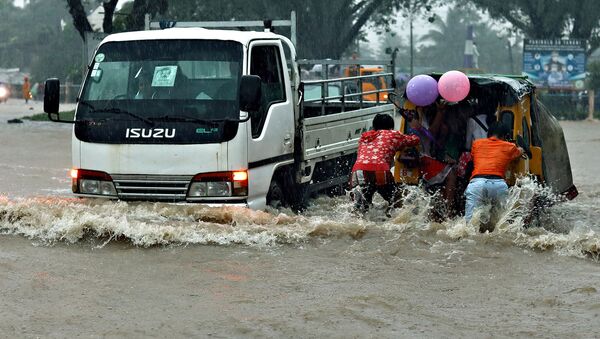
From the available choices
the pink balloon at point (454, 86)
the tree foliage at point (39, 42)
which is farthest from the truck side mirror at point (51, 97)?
the tree foliage at point (39, 42)

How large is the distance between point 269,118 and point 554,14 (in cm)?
4255

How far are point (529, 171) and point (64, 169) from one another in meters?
10.9

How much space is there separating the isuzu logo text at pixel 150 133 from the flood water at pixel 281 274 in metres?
0.64

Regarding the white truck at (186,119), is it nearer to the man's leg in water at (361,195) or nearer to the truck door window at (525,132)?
the man's leg in water at (361,195)

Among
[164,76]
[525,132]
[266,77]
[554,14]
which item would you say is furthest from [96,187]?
[554,14]

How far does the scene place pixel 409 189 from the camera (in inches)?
440

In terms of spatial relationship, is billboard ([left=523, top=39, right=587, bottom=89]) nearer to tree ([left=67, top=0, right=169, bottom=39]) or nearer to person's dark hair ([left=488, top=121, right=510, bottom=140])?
tree ([left=67, top=0, right=169, bottom=39])

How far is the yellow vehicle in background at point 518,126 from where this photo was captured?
1106cm

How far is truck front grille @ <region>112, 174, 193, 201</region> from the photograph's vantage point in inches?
400

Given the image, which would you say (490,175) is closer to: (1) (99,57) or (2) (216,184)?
(2) (216,184)

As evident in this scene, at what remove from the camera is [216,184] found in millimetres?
10188

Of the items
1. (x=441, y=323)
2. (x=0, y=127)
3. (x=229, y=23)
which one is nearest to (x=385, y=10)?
(x=0, y=127)

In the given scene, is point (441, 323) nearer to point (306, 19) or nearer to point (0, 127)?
point (0, 127)

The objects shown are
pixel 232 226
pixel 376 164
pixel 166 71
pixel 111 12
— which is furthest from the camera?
pixel 111 12
